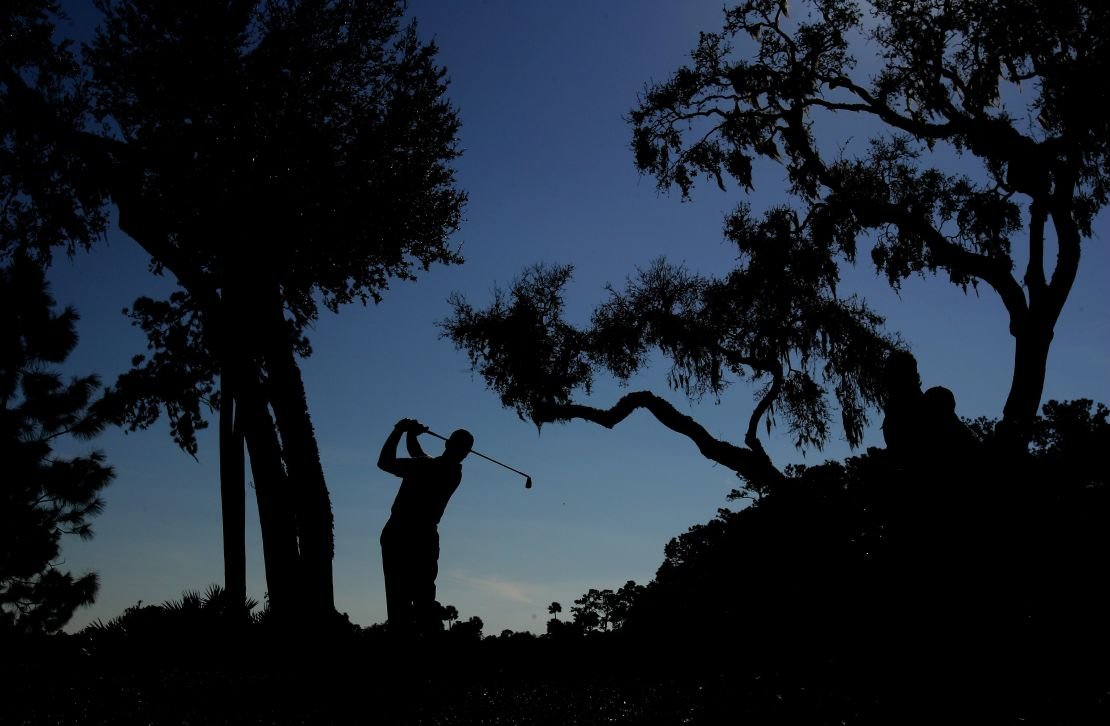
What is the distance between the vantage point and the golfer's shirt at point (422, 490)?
1020 centimetres

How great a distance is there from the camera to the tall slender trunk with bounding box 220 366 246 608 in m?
15.8

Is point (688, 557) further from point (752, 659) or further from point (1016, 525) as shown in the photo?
point (1016, 525)

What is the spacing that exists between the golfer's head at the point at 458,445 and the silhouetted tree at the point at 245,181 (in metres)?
6.64

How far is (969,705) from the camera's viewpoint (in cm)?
555

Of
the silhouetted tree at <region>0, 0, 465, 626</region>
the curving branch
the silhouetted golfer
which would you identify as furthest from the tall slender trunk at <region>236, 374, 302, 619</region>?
the curving branch

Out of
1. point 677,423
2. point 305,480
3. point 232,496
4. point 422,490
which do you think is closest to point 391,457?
point 422,490

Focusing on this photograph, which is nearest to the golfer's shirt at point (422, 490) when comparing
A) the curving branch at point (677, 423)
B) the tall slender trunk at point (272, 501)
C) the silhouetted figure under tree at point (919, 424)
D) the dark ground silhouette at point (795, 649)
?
the dark ground silhouette at point (795, 649)

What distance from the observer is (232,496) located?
16125mm

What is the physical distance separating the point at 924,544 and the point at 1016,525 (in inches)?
32.5

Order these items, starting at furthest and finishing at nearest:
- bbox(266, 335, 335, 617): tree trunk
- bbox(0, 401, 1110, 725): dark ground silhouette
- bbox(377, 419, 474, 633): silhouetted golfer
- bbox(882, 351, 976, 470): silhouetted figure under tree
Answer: bbox(266, 335, 335, 617): tree trunk
bbox(377, 419, 474, 633): silhouetted golfer
bbox(882, 351, 976, 470): silhouetted figure under tree
bbox(0, 401, 1110, 725): dark ground silhouette

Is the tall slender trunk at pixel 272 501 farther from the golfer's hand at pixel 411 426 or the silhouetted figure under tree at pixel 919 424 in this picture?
the silhouetted figure under tree at pixel 919 424

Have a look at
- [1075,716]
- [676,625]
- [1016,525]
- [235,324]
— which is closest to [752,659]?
[676,625]

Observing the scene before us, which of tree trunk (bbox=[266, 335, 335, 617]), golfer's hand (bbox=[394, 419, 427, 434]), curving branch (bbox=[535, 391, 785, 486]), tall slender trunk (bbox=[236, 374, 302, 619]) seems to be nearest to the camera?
golfer's hand (bbox=[394, 419, 427, 434])

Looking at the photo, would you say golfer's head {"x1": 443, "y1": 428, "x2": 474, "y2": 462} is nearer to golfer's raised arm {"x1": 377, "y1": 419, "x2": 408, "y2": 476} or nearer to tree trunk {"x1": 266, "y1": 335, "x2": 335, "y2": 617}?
golfer's raised arm {"x1": 377, "y1": 419, "x2": 408, "y2": 476}
